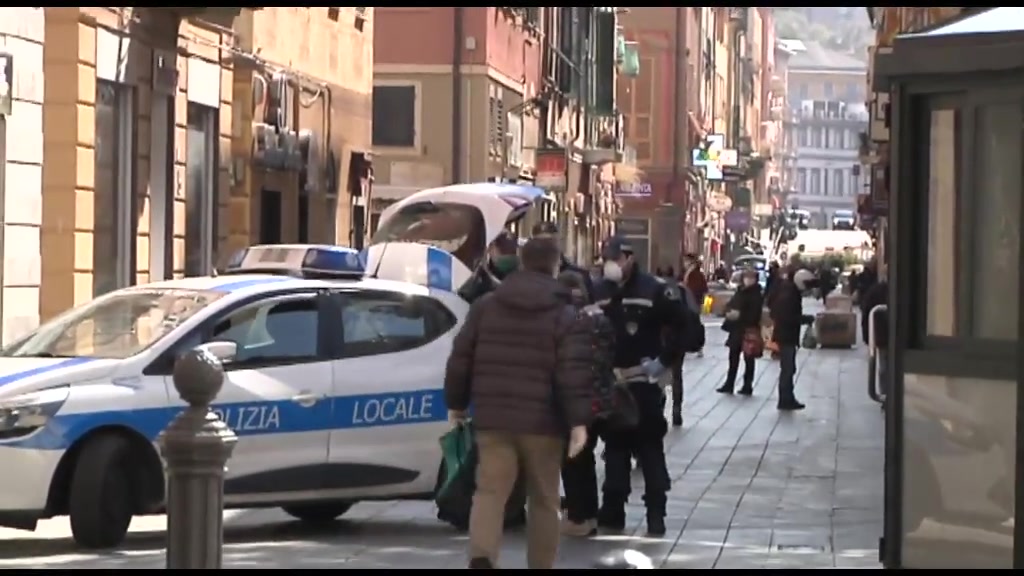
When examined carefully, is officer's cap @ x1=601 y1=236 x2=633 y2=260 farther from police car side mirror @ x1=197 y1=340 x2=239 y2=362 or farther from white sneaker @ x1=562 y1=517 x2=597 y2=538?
police car side mirror @ x1=197 y1=340 x2=239 y2=362

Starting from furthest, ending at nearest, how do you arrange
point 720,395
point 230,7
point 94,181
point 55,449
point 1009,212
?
point 720,395, point 230,7, point 94,181, point 55,449, point 1009,212

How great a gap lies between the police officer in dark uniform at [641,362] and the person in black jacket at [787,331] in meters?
13.0

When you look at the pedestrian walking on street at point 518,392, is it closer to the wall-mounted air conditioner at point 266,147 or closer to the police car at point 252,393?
the police car at point 252,393

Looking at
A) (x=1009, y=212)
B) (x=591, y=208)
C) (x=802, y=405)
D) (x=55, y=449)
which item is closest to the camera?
(x=1009, y=212)

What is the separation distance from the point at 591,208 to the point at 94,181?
147 feet

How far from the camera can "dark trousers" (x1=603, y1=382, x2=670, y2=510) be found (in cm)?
1481

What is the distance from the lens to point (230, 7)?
26594 millimetres

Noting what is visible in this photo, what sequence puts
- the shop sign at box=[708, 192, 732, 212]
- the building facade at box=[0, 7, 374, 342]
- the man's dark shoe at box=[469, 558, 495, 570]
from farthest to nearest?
the shop sign at box=[708, 192, 732, 212], the building facade at box=[0, 7, 374, 342], the man's dark shoe at box=[469, 558, 495, 570]

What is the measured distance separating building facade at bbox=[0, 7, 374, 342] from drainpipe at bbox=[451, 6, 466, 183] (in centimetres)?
856

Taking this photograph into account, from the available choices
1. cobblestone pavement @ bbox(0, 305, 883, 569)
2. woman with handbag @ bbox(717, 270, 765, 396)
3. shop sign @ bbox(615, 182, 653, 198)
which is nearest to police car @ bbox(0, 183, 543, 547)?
cobblestone pavement @ bbox(0, 305, 883, 569)

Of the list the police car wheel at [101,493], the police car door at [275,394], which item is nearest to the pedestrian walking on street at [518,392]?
the police car wheel at [101,493]

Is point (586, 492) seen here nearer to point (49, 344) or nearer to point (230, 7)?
point (49, 344)

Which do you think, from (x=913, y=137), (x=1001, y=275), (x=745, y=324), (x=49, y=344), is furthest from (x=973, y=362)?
(x=745, y=324)

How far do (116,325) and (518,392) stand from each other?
4036 mm
